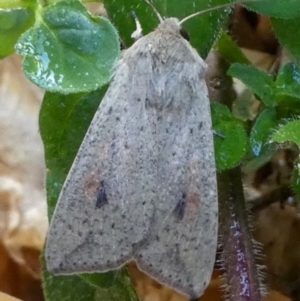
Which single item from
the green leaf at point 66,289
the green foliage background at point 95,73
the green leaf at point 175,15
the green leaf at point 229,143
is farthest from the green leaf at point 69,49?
the green leaf at point 66,289

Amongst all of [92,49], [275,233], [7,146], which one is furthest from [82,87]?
[275,233]

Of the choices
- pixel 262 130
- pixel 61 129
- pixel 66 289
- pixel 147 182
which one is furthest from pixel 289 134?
pixel 66 289

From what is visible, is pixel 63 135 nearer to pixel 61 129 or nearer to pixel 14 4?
pixel 61 129

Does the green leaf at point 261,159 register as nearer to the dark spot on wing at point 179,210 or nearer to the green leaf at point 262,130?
the green leaf at point 262,130

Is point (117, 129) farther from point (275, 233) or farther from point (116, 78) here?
point (275, 233)

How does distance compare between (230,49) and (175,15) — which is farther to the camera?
(230,49)
